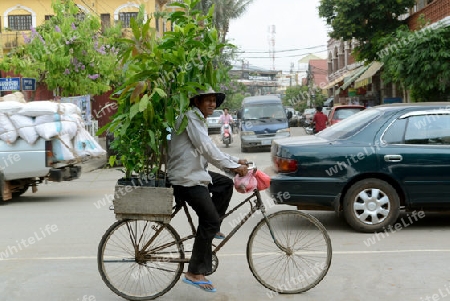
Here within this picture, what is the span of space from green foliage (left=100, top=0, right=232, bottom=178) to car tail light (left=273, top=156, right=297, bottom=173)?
3.03 m

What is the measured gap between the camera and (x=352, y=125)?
8555 millimetres

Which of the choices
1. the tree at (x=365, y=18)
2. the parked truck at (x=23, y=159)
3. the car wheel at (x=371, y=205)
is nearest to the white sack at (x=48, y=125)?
the parked truck at (x=23, y=159)

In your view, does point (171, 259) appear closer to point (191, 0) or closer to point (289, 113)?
point (191, 0)

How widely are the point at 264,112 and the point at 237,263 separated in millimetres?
18239

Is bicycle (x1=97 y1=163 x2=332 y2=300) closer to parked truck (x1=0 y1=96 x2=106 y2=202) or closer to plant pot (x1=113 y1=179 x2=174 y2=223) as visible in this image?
plant pot (x1=113 y1=179 x2=174 y2=223)

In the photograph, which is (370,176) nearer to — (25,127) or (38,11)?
(25,127)

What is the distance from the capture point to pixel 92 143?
1181 centimetres

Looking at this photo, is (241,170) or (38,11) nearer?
(241,170)

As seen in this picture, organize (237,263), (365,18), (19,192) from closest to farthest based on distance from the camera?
1. (237,263)
2. (19,192)
3. (365,18)

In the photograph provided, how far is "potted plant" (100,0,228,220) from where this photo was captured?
5051 millimetres

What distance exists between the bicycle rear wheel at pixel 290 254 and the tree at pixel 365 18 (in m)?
23.2

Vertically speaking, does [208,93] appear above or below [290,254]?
above

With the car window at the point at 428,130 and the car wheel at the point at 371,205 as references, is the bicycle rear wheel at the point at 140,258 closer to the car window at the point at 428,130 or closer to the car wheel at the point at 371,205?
the car wheel at the point at 371,205

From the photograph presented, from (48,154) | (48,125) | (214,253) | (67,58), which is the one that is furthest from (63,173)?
(67,58)
